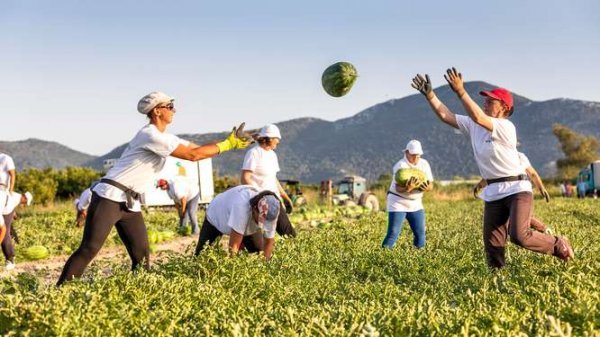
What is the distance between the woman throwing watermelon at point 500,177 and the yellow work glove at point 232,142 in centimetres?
182

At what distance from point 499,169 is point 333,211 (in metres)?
18.4

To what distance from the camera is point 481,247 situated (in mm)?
10523

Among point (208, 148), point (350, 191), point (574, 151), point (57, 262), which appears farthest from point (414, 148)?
point (574, 151)

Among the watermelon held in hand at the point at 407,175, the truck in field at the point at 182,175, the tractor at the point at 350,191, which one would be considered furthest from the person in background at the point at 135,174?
the tractor at the point at 350,191

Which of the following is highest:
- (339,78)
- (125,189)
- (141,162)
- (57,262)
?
(339,78)

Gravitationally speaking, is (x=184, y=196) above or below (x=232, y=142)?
below

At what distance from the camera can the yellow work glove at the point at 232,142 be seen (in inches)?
266

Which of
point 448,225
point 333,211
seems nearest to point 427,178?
point 448,225

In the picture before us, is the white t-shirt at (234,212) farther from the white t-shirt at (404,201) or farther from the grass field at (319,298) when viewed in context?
the white t-shirt at (404,201)

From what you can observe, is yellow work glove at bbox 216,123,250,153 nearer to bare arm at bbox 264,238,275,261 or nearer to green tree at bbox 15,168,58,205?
bare arm at bbox 264,238,275,261

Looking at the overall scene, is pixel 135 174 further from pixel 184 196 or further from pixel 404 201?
pixel 184 196

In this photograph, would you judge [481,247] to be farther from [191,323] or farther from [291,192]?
[291,192]

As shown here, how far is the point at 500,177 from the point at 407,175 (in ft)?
10.2

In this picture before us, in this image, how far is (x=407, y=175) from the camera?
10297 mm
